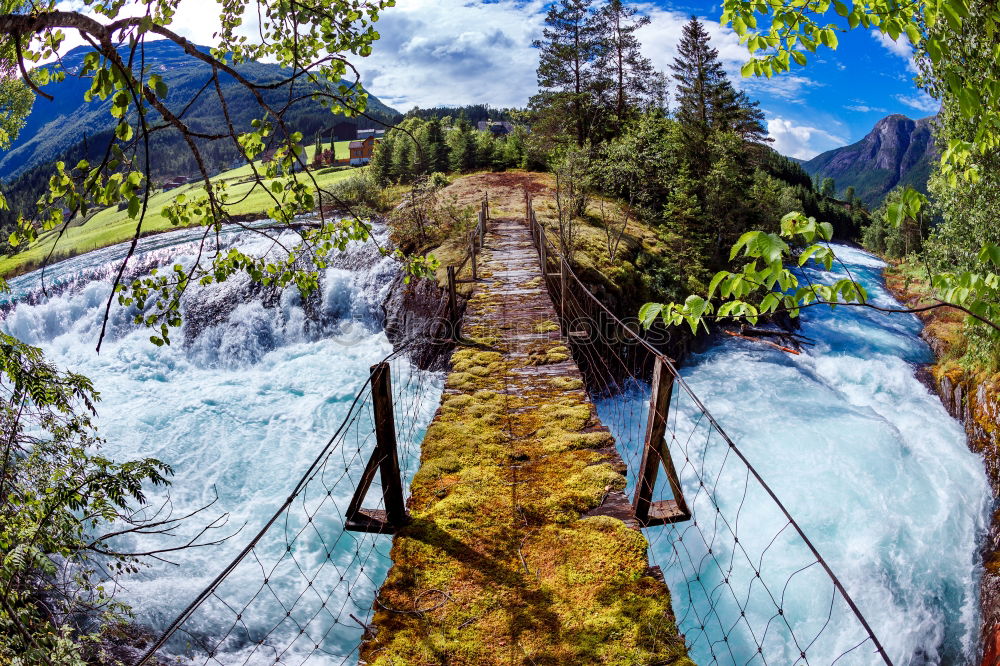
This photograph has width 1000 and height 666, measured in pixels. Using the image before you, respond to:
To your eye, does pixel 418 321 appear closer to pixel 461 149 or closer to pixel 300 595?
pixel 300 595

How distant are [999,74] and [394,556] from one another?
7.05 meters

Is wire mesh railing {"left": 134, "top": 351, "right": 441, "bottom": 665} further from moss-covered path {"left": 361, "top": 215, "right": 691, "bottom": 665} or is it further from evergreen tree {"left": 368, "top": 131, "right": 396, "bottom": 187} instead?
evergreen tree {"left": 368, "top": 131, "right": 396, "bottom": 187}

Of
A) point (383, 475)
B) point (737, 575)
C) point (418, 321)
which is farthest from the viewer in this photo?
point (418, 321)

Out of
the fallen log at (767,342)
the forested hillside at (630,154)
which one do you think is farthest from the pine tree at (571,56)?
the fallen log at (767,342)

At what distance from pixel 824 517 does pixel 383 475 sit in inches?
363

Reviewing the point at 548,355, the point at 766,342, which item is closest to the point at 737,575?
the point at 548,355

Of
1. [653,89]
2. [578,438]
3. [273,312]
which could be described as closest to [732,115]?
[653,89]

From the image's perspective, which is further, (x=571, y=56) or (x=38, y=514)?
(x=571, y=56)

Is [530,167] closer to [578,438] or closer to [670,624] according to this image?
[578,438]

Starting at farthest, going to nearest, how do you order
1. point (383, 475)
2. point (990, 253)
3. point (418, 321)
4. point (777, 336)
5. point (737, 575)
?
1. point (777, 336)
2. point (418, 321)
3. point (737, 575)
4. point (383, 475)
5. point (990, 253)

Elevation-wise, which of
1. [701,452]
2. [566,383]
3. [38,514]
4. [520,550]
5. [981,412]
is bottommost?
[701,452]

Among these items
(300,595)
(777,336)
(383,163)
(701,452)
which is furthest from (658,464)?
(383,163)

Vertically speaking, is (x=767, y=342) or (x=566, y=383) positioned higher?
(x=566, y=383)

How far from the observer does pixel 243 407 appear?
13258 millimetres
